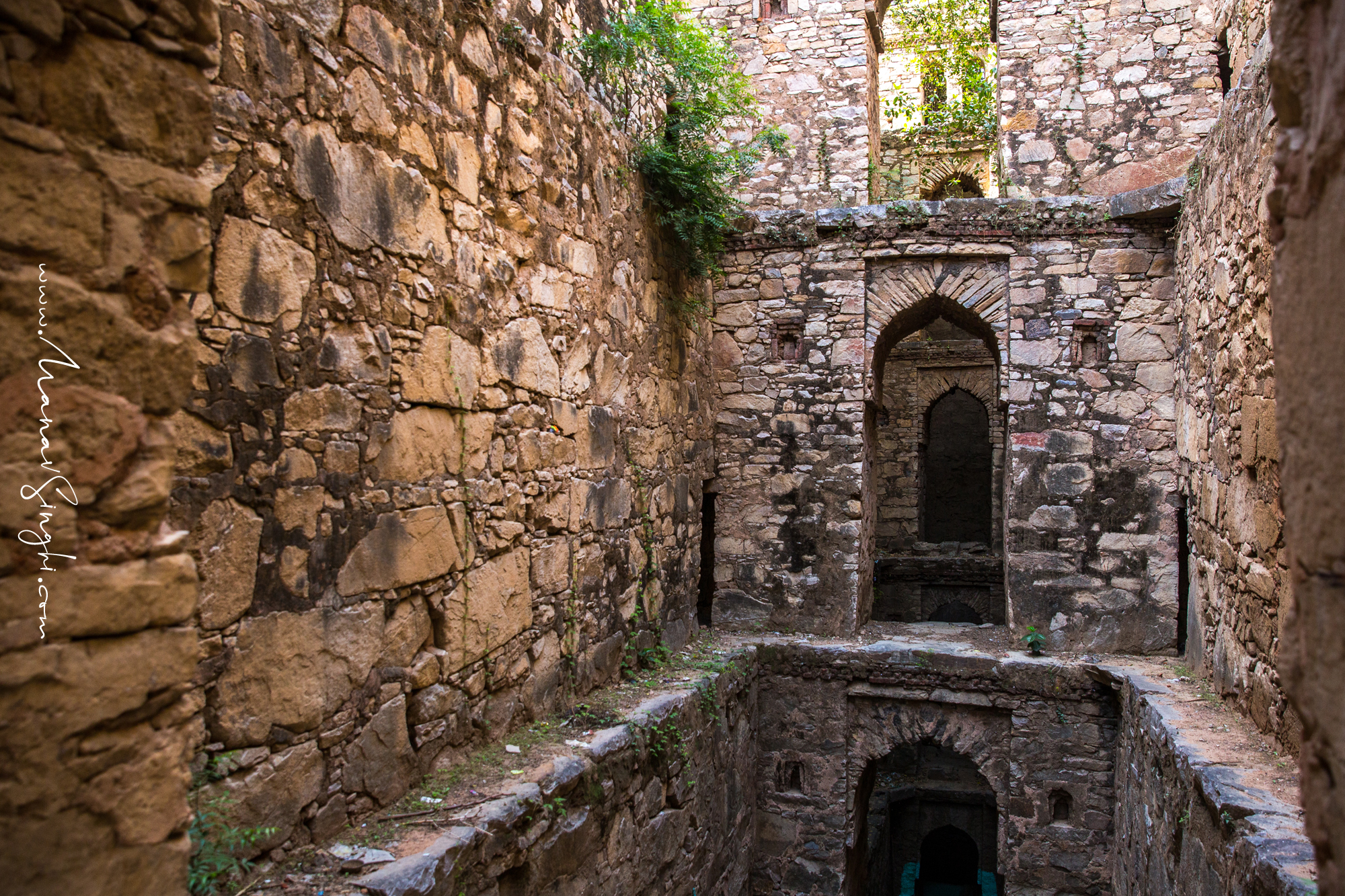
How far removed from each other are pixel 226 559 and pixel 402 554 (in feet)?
2.75

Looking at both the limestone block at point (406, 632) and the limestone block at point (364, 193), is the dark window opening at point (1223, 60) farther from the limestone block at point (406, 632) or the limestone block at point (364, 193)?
the limestone block at point (406, 632)

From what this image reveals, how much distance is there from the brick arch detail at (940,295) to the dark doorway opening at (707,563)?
Result: 1718mm

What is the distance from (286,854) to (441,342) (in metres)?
1.94

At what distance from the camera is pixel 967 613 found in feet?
44.5

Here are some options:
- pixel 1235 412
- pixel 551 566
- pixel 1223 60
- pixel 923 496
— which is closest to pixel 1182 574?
pixel 1235 412

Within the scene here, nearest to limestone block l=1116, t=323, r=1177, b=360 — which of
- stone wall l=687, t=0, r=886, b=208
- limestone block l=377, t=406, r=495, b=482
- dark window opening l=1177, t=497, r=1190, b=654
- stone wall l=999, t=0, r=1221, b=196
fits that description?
dark window opening l=1177, t=497, r=1190, b=654

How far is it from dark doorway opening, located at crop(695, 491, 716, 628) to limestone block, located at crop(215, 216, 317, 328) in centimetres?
517

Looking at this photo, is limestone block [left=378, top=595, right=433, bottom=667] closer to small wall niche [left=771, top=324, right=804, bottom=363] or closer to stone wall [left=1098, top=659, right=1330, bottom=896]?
stone wall [left=1098, top=659, right=1330, bottom=896]

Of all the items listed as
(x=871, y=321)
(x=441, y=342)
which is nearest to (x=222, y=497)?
(x=441, y=342)

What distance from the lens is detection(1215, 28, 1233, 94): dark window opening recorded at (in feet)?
26.8

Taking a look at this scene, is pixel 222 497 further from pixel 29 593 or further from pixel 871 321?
pixel 871 321

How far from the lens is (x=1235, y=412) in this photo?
4855 millimetres

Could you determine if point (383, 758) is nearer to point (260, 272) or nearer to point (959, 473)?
point (260, 272)

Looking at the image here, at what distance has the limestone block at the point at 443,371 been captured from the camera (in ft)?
11.1
